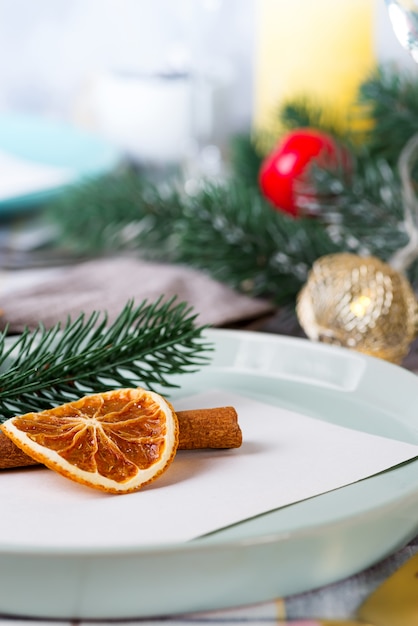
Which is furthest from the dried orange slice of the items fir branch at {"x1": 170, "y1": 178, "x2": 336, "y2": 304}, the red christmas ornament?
the red christmas ornament

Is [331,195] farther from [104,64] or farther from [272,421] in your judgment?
[104,64]

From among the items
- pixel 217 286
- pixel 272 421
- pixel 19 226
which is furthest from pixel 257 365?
pixel 19 226

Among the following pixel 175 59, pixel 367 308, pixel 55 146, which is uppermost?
pixel 367 308

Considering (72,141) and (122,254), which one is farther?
(72,141)

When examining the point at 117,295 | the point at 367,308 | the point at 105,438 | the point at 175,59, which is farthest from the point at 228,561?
the point at 175,59

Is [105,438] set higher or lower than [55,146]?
higher

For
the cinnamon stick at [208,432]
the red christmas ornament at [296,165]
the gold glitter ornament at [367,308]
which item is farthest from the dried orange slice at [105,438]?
the red christmas ornament at [296,165]

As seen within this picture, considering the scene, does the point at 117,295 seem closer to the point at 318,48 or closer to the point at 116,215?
the point at 116,215
